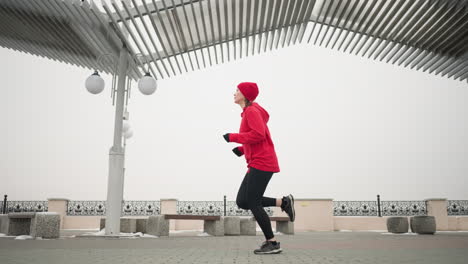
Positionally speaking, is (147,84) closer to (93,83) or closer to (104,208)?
(93,83)

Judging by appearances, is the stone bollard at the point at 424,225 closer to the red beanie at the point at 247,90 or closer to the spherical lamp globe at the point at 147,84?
the spherical lamp globe at the point at 147,84

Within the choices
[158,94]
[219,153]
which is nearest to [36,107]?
[158,94]

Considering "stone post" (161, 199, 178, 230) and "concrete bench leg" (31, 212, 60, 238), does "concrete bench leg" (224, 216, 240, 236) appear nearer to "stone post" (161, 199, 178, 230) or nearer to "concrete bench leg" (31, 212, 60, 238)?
"concrete bench leg" (31, 212, 60, 238)

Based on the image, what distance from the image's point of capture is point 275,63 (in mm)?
28125

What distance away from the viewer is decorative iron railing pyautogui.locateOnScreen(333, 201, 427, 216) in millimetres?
18094

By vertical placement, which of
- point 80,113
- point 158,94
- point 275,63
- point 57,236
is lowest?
point 57,236

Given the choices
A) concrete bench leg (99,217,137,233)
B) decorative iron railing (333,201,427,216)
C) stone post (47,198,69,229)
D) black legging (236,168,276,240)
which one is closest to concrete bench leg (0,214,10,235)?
concrete bench leg (99,217,137,233)

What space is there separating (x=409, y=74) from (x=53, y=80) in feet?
73.3

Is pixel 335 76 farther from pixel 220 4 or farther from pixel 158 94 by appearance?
pixel 220 4

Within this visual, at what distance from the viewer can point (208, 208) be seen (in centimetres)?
1939

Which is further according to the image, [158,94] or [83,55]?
[158,94]

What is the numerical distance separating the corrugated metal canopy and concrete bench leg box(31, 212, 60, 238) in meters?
3.67

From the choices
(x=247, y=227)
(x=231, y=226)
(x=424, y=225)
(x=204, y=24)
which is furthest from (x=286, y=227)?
(x=204, y=24)

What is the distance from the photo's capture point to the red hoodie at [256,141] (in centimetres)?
385
